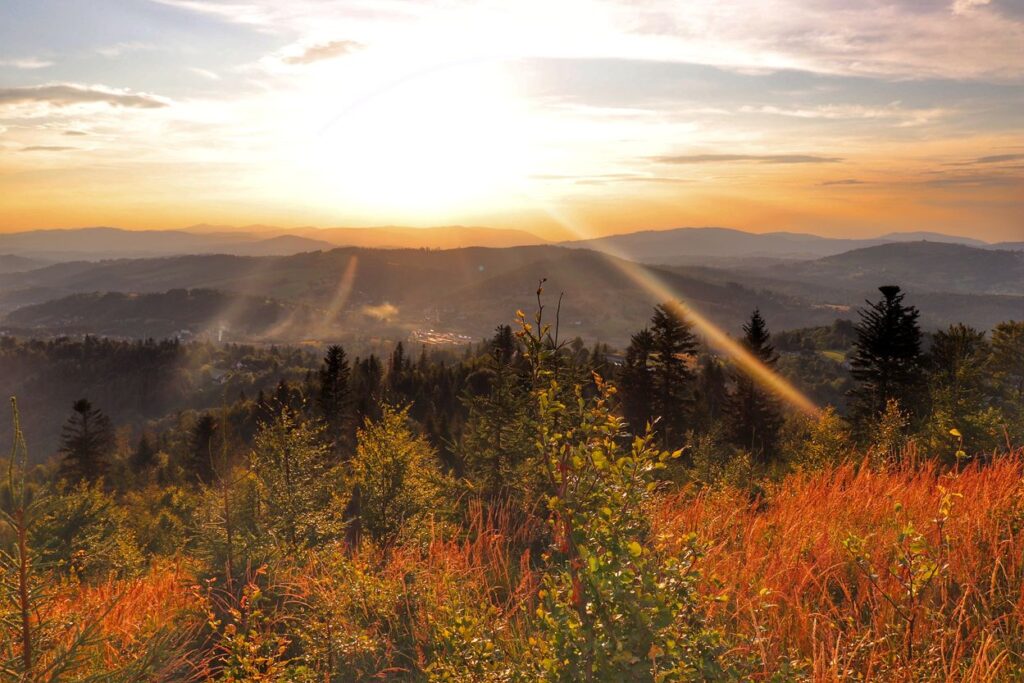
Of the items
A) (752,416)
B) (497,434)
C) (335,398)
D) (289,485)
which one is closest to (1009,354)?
(752,416)

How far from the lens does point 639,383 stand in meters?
57.6

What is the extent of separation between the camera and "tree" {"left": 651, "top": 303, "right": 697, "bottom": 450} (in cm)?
5350

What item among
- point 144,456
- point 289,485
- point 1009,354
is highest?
point 1009,354

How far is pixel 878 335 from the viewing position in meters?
50.7

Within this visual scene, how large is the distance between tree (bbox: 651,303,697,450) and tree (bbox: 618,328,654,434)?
3.16ft

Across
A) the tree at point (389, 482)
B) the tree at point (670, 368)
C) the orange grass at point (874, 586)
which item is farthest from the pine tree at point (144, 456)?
the orange grass at point (874, 586)

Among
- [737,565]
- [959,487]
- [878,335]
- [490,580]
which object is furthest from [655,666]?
[878,335]

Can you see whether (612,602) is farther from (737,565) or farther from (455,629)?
(737,565)

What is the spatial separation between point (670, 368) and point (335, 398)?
36.7 meters

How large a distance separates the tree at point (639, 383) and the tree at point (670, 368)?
3.16 feet

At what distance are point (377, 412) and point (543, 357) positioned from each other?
8072cm

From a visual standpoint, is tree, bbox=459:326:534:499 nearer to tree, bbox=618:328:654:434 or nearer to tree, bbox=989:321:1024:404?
tree, bbox=618:328:654:434

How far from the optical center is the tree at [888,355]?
1932 inches

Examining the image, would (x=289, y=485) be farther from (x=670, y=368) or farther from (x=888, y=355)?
(x=888, y=355)
